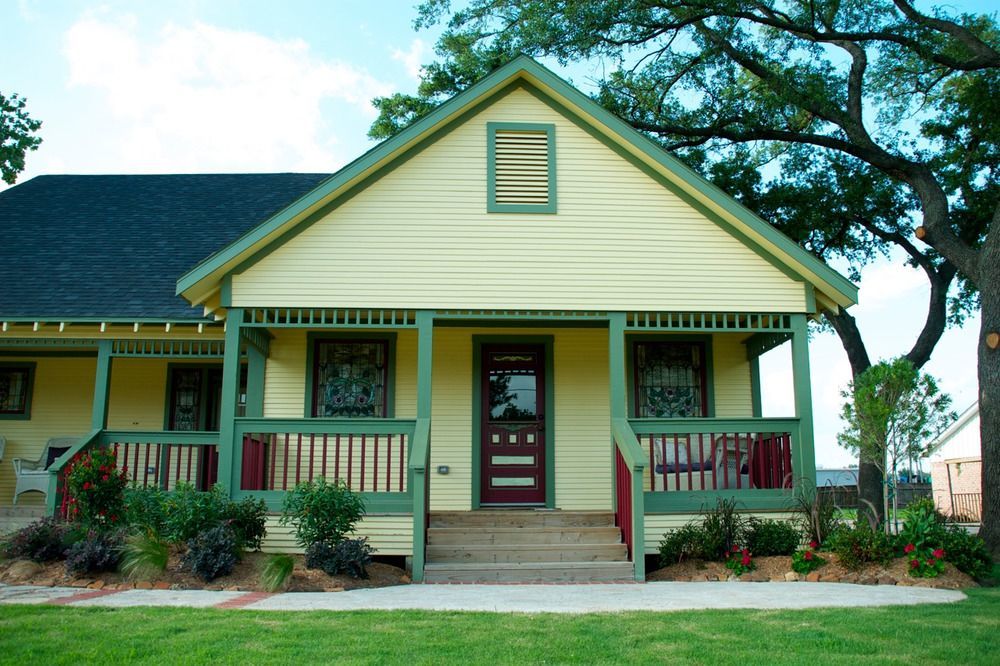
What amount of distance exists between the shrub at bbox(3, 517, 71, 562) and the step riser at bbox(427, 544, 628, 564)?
4.13 m

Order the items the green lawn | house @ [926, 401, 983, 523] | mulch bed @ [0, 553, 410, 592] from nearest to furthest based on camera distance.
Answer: the green lawn, mulch bed @ [0, 553, 410, 592], house @ [926, 401, 983, 523]

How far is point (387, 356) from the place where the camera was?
13406mm

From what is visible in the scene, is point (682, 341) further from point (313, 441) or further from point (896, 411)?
point (313, 441)

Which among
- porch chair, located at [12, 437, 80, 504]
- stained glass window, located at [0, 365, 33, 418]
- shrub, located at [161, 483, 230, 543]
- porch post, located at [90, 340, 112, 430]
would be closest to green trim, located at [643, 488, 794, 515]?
shrub, located at [161, 483, 230, 543]

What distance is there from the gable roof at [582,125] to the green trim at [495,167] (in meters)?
0.38

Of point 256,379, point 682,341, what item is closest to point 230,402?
point 256,379

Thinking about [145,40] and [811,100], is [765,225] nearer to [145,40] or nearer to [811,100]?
[811,100]

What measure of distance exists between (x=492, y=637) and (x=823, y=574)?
16.9 ft

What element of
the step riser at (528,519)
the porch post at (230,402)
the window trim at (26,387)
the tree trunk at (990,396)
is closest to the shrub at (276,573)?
the porch post at (230,402)

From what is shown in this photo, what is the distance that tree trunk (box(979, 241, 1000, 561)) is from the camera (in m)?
12.9

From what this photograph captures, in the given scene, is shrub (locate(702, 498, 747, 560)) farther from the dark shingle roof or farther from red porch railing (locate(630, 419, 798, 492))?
the dark shingle roof

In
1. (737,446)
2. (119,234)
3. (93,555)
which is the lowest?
(93,555)

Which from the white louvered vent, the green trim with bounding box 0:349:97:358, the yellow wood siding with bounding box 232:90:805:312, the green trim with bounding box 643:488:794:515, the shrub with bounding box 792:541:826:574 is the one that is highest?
the white louvered vent

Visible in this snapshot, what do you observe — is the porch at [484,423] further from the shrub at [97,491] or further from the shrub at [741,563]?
the shrub at [741,563]
